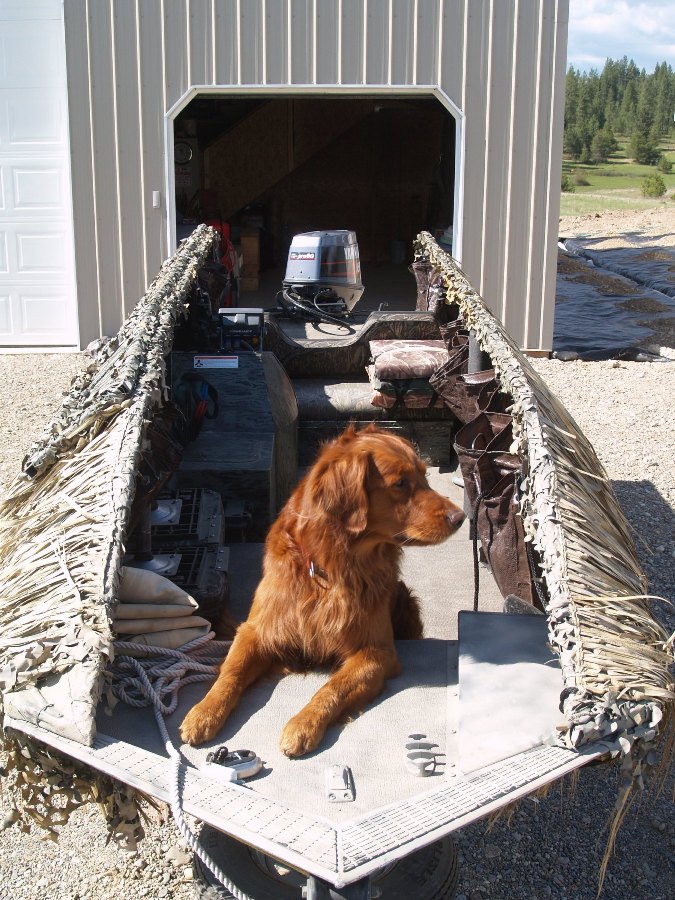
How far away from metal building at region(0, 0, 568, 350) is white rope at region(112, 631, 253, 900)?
856 centimetres

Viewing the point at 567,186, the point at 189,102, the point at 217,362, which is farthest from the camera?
the point at 567,186

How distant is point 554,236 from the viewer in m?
11.1

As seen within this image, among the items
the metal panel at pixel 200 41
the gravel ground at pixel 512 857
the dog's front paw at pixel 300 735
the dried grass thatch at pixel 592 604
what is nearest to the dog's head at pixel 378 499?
the dried grass thatch at pixel 592 604

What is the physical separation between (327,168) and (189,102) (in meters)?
8.22

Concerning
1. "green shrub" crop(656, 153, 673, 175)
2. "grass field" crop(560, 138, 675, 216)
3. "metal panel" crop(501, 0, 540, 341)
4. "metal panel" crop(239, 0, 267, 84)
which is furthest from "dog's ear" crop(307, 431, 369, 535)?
"green shrub" crop(656, 153, 673, 175)

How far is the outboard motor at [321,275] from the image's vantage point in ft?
27.4

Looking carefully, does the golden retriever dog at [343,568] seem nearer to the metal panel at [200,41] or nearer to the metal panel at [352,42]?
the metal panel at [352,42]

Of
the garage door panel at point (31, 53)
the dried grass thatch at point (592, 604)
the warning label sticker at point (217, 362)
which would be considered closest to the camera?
the dried grass thatch at point (592, 604)

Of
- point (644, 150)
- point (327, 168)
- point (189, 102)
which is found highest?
point (644, 150)

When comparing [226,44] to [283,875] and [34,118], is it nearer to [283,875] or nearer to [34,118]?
[34,118]

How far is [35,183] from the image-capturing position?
1154cm

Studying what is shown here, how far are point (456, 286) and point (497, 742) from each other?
3.70 m

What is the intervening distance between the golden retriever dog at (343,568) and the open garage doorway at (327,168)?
15.0 m

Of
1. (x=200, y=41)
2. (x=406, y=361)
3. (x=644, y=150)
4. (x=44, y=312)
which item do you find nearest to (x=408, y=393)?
(x=406, y=361)
